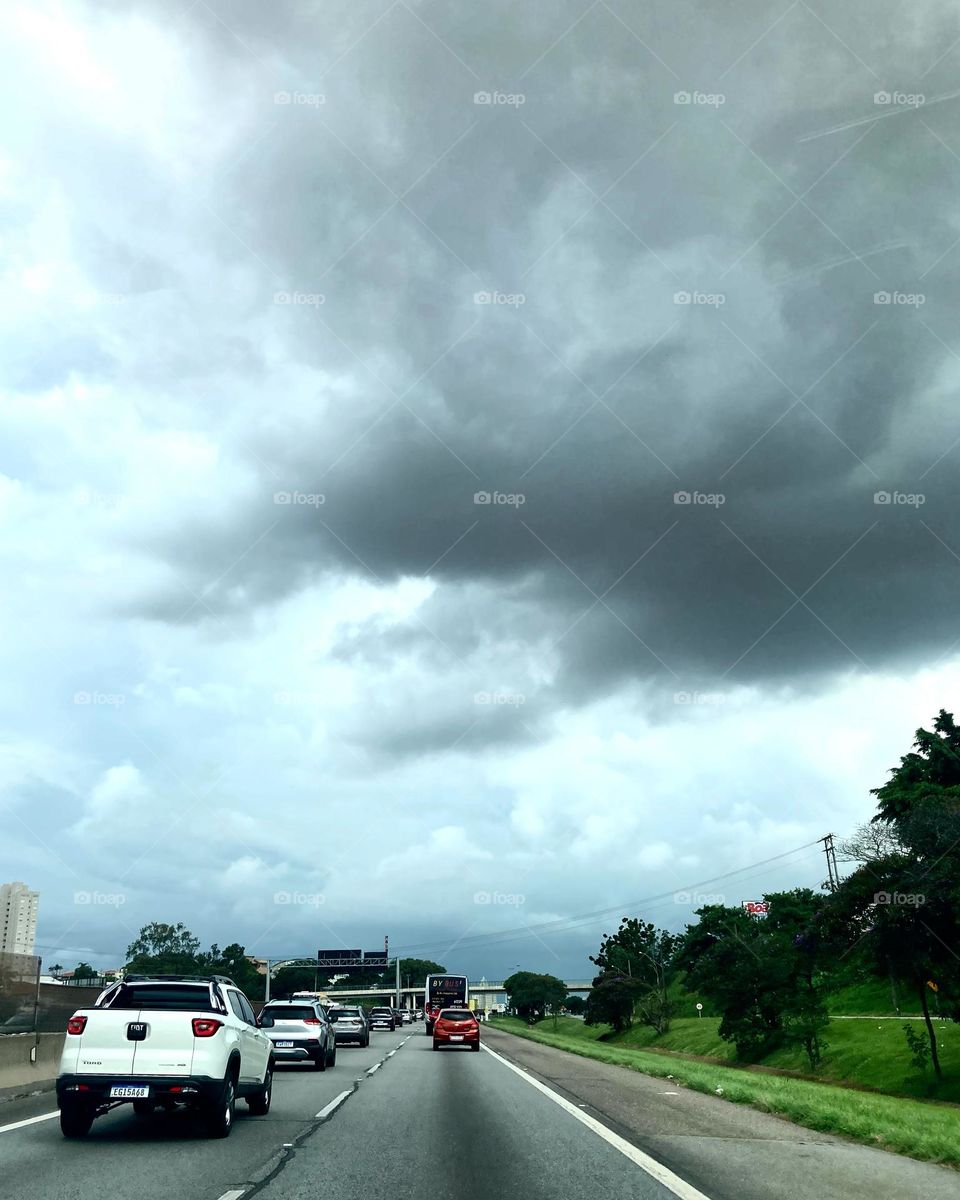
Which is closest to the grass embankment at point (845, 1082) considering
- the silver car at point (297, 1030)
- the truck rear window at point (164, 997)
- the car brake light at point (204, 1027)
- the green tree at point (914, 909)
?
the green tree at point (914, 909)

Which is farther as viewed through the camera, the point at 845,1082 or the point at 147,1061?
the point at 845,1082

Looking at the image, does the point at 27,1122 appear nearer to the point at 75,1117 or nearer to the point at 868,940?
the point at 75,1117

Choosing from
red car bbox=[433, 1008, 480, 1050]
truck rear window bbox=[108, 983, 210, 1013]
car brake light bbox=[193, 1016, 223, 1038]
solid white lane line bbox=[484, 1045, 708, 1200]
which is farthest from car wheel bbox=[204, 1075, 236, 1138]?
red car bbox=[433, 1008, 480, 1050]

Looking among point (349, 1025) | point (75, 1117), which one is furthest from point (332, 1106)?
point (349, 1025)

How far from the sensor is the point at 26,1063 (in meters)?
19.0

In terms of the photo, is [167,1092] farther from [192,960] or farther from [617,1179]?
[192,960]

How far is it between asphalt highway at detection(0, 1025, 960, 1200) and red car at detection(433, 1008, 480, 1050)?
23852 mm

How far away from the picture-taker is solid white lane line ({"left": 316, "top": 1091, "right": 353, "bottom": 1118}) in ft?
49.2

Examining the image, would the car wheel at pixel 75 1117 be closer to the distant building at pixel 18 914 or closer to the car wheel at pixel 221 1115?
the car wheel at pixel 221 1115

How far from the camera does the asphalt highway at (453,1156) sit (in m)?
9.08

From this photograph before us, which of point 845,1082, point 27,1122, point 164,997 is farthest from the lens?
point 845,1082

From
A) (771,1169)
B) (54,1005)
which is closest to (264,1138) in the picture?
(771,1169)

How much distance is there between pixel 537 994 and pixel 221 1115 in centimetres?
14477

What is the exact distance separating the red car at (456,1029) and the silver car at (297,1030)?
1527 centimetres
